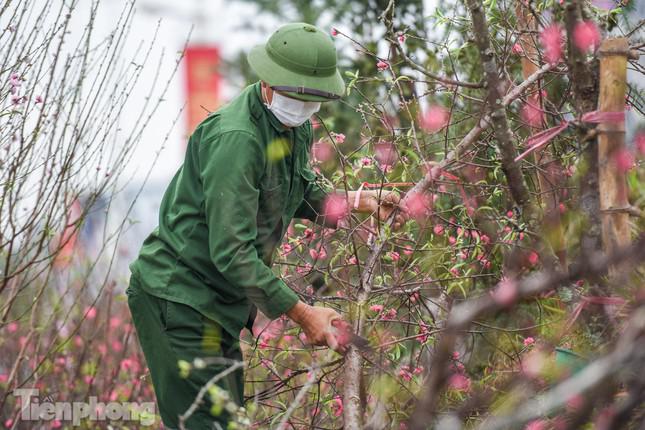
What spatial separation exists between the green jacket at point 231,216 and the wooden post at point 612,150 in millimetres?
1131

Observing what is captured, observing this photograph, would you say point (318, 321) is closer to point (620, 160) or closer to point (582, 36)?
point (620, 160)

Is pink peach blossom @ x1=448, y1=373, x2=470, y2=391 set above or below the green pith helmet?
below

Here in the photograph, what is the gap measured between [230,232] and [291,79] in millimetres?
618

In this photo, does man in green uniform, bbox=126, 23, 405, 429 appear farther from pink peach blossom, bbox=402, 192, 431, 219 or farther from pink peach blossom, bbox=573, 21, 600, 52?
pink peach blossom, bbox=573, 21, 600, 52

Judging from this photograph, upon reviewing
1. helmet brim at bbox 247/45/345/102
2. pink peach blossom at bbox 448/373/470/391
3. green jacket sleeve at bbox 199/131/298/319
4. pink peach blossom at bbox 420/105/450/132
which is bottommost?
pink peach blossom at bbox 448/373/470/391

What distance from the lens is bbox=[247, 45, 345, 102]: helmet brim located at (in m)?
3.46

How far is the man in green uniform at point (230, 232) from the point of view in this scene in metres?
3.35

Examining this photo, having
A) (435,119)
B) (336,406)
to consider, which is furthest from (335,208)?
(435,119)

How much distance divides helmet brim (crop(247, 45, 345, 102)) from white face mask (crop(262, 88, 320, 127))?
7cm

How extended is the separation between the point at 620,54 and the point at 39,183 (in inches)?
114

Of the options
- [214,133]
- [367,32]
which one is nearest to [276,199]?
[214,133]

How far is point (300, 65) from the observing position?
3480 millimetres

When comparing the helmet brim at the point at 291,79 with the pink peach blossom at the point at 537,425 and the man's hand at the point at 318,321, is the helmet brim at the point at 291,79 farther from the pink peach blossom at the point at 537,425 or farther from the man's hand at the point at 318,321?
the pink peach blossom at the point at 537,425

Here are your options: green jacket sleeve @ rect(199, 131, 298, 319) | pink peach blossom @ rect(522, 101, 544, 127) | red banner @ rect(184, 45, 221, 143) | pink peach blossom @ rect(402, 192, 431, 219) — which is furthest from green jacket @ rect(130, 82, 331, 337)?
red banner @ rect(184, 45, 221, 143)
